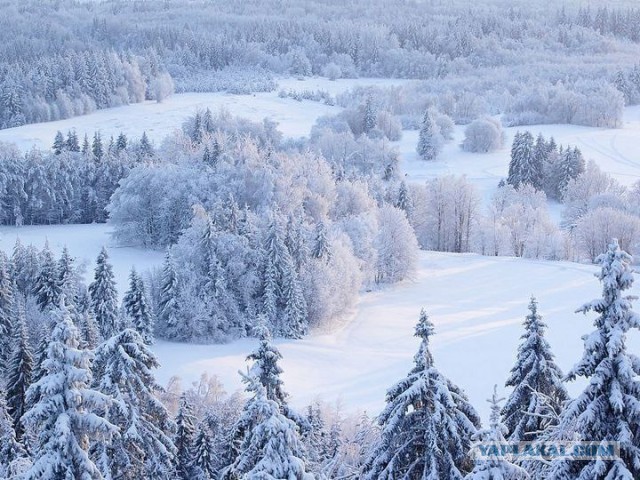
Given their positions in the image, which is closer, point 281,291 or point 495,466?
point 495,466

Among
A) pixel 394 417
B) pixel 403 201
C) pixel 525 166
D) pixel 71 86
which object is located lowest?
pixel 403 201

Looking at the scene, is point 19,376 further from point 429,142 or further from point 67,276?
point 429,142

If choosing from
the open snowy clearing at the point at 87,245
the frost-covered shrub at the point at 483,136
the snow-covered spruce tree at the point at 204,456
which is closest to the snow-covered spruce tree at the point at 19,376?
the snow-covered spruce tree at the point at 204,456

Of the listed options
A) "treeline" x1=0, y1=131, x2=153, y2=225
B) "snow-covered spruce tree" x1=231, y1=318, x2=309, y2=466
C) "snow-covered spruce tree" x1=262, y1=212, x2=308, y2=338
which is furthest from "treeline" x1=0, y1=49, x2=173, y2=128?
"snow-covered spruce tree" x1=231, y1=318, x2=309, y2=466

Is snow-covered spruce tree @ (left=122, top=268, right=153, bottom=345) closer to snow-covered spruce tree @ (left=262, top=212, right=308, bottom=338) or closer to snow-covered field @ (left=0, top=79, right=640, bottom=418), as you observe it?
snow-covered field @ (left=0, top=79, right=640, bottom=418)

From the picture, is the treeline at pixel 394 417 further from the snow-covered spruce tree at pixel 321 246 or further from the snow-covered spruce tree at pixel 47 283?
the snow-covered spruce tree at pixel 321 246

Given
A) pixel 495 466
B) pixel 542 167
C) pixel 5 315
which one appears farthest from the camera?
pixel 542 167

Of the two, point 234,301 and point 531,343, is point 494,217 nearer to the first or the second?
point 234,301

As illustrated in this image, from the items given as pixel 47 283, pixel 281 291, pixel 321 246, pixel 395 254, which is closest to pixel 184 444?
pixel 47 283
